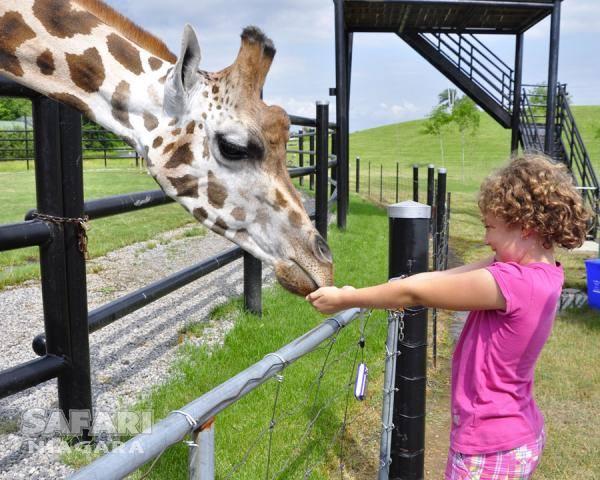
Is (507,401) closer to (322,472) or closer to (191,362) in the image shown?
(322,472)

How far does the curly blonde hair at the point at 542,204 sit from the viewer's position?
1.72 meters

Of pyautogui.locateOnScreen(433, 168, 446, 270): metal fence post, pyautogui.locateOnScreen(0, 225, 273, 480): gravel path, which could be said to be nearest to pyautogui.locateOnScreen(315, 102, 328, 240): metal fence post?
pyautogui.locateOnScreen(0, 225, 273, 480): gravel path

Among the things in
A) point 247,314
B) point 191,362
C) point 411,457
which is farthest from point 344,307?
point 247,314

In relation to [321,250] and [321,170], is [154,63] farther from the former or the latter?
[321,170]

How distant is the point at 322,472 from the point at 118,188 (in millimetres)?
11737

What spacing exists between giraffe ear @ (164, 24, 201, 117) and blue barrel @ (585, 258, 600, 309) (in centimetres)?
434

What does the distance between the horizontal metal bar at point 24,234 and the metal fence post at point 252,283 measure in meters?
2.27

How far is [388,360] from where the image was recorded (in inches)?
93.4

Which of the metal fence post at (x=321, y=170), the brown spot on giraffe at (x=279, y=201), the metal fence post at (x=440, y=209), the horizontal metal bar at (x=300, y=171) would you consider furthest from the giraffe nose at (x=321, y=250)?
the metal fence post at (x=321, y=170)

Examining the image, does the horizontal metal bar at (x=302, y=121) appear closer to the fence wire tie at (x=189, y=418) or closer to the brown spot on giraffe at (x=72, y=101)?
the brown spot on giraffe at (x=72, y=101)

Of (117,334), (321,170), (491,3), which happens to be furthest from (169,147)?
(491,3)

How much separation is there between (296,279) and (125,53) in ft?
3.65

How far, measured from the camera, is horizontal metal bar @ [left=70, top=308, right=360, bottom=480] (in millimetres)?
980

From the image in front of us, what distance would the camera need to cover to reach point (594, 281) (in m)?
5.26
